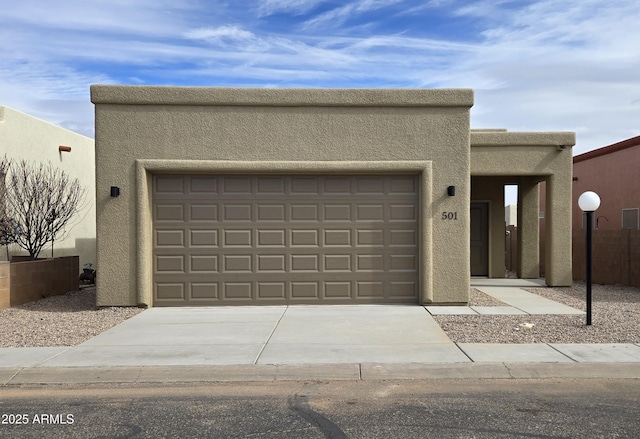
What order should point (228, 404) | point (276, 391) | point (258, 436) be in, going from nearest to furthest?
point (258, 436) < point (228, 404) < point (276, 391)

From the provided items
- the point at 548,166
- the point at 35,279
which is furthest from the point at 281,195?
the point at 548,166

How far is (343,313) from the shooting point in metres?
11.0

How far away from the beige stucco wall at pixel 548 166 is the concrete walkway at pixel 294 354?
245 inches

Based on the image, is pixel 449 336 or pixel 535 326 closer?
pixel 449 336

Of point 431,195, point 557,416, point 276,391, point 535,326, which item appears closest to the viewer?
point 557,416

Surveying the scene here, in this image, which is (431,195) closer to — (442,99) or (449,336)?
(442,99)

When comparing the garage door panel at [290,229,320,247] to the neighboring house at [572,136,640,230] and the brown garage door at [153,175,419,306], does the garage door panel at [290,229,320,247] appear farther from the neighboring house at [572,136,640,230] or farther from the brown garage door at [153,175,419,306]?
the neighboring house at [572,136,640,230]

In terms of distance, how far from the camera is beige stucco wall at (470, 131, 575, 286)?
15008 millimetres

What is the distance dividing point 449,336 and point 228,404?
4.17 m

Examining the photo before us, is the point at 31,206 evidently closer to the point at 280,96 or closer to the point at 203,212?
the point at 203,212

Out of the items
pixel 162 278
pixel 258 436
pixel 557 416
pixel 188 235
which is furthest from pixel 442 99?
pixel 258 436

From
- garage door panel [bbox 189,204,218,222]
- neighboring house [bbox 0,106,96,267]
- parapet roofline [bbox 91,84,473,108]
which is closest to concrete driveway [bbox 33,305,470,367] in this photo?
garage door panel [bbox 189,204,218,222]

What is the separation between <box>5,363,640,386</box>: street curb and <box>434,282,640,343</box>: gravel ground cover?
1.43 m

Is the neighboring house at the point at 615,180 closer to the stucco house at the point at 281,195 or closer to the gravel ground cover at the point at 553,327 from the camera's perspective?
the gravel ground cover at the point at 553,327
